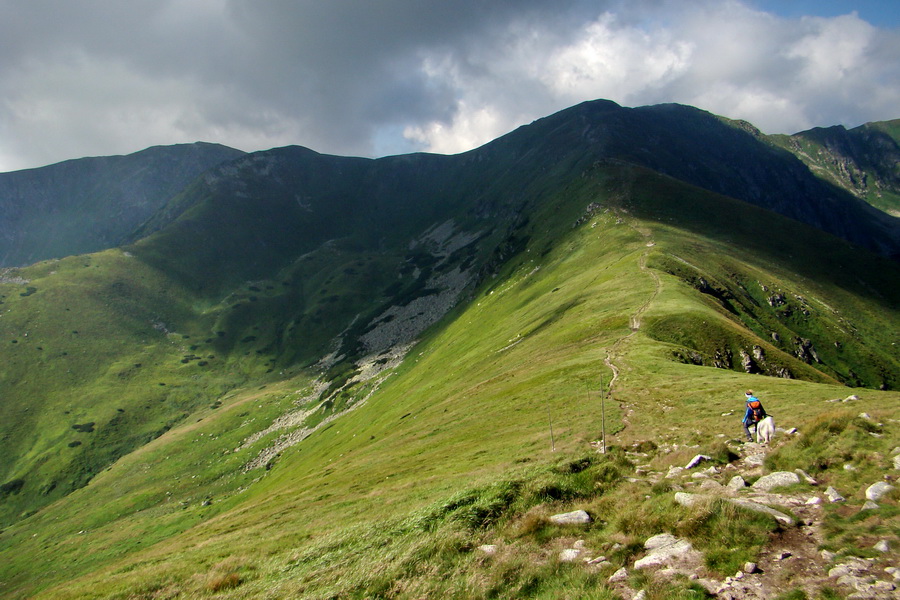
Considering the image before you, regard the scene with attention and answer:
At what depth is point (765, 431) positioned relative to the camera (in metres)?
20.9

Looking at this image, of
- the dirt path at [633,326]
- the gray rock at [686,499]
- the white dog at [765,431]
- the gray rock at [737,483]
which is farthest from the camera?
the dirt path at [633,326]

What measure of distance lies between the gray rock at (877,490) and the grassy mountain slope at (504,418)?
5.43ft

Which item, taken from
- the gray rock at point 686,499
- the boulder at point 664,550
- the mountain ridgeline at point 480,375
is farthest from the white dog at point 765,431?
the boulder at point 664,550

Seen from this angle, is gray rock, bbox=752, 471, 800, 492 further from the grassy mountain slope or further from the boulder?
the boulder

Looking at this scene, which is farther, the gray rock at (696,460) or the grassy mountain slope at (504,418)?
the gray rock at (696,460)

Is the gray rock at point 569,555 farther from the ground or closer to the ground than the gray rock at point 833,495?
farther from the ground

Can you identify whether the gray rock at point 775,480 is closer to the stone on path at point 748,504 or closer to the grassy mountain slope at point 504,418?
the grassy mountain slope at point 504,418

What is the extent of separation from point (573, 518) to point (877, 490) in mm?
8841

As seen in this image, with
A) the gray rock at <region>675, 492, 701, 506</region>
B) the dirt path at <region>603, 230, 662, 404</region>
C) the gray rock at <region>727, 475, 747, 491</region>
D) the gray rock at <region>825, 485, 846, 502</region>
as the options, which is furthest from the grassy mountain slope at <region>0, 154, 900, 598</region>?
the gray rock at <region>727, 475, 747, 491</region>

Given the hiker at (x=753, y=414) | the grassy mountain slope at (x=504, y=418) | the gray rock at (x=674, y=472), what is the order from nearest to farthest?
the grassy mountain slope at (x=504, y=418), the gray rock at (x=674, y=472), the hiker at (x=753, y=414)

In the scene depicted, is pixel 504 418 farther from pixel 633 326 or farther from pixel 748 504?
pixel 748 504

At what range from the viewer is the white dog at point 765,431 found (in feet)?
67.9

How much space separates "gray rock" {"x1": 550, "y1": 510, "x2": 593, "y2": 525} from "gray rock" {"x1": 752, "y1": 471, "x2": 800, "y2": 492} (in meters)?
6.07

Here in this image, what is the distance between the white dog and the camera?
20.7 m
